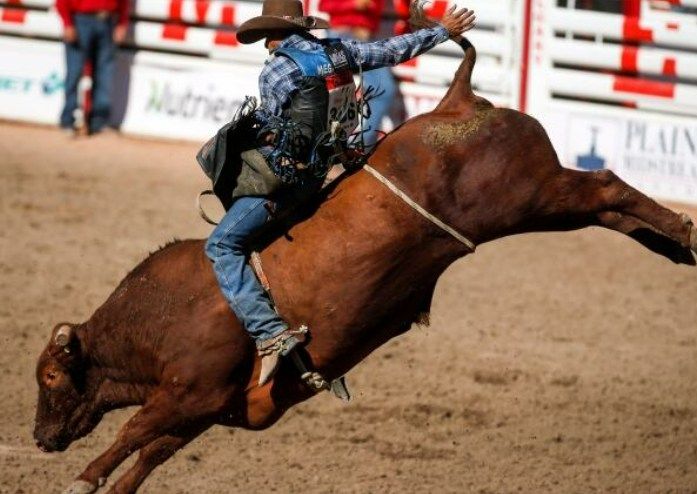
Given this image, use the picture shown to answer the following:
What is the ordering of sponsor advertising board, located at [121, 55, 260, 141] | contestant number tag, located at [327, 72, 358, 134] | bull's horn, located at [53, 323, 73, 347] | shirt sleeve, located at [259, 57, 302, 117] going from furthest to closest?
sponsor advertising board, located at [121, 55, 260, 141], bull's horn, located at [53, 323, 73, 347], contestant number tag, located at [327, 72, 358, 134], shirt sleeve, located at [259, 57, 302, 117]

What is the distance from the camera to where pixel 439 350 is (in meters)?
8.54

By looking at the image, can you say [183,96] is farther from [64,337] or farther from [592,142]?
[64,337]

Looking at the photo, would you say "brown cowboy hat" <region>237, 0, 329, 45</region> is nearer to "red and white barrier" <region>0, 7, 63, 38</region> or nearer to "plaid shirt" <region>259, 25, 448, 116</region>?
"plaid shirt" <region>259, 25, 448, 116</region>

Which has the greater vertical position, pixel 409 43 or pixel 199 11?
pixel 409 43

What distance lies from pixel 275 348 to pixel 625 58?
7.24 meters

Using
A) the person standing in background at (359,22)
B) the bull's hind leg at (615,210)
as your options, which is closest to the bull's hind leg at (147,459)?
the bull's hind leg at (615,210)

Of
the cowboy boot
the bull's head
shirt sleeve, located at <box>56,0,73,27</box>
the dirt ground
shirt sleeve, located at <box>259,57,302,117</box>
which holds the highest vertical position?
shirt sleeve, located at <box>259,57,302,117</box>

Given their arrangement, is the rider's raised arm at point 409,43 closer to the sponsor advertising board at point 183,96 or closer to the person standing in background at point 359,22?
the person standing in background at point 359,22

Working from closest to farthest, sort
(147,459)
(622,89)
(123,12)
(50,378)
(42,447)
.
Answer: (147,459), (50,378), (42,447), (622,89), (123,12)

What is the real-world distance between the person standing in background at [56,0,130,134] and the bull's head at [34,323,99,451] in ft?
24.8

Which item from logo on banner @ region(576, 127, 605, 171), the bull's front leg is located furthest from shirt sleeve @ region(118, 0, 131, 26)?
the bull's front leg

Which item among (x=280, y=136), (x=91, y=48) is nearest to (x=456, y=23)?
(x=280, y=136)

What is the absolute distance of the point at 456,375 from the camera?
26.7ft

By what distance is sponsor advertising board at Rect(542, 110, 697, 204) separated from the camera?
11.4 metres
